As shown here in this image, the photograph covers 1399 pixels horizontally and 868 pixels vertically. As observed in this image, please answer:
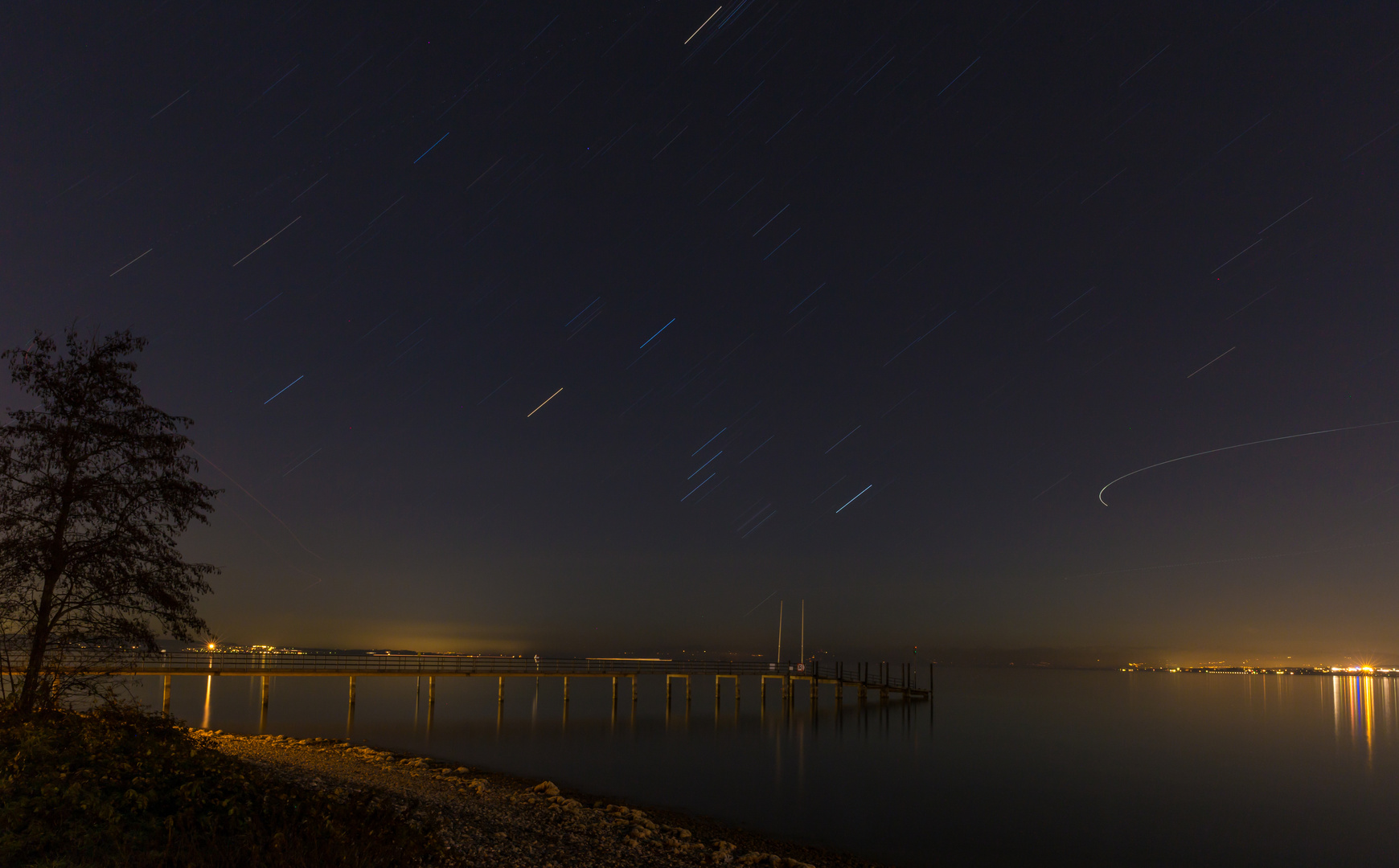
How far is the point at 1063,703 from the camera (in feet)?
313

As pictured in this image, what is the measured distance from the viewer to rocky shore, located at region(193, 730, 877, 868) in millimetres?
14938

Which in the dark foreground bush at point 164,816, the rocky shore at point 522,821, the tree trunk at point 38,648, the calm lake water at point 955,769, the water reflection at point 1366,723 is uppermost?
the tree trunk at point 38,648

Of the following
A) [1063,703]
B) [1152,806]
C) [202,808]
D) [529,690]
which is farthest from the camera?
[529,690]

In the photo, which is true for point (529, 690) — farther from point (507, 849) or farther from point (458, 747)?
point (507, 849)

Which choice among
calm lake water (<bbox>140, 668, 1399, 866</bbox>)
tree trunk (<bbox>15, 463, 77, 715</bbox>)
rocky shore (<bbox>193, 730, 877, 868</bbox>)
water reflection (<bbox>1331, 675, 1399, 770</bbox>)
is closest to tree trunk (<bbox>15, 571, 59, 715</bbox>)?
tree trunk (<bbox>15, 463, 77, 715</bbox>)

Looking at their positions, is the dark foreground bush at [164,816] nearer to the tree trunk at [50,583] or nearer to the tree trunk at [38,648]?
the tree trunk at [38,648]

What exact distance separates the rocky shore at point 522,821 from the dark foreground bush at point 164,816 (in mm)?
2292

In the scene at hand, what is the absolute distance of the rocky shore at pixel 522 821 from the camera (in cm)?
1494

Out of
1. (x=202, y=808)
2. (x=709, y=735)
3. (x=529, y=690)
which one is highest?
(x=202, y=808)

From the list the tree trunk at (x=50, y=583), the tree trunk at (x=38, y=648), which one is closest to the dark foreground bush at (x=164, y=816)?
the tree trunk at (x=38, y=648)

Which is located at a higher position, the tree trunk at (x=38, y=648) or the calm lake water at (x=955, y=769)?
the tree trunk at (x=38, y=648)

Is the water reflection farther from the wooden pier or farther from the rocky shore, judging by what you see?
the rocky shore

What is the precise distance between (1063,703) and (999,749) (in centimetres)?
5481

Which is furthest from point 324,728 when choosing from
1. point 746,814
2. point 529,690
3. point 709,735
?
point 529,690
